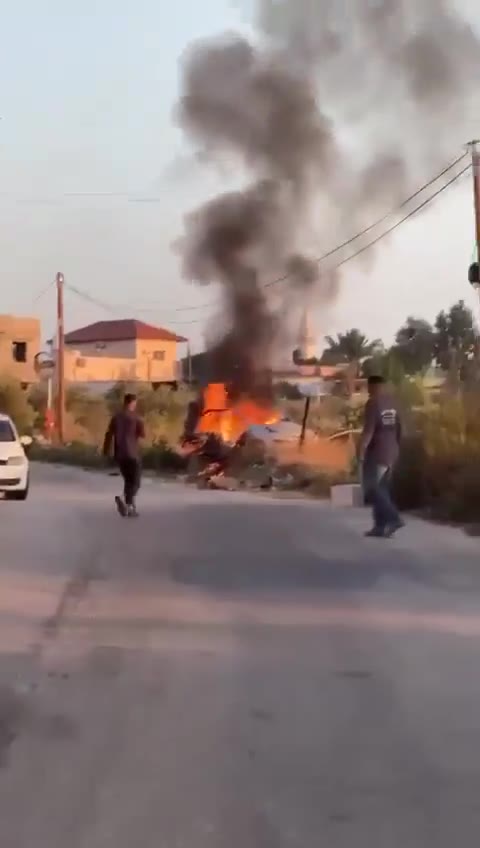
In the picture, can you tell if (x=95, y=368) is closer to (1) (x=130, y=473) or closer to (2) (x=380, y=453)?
(1) (x=130, y=473)

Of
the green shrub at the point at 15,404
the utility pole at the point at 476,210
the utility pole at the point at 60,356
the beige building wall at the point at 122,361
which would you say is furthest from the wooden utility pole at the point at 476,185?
the beige building wall at the point at 122,361

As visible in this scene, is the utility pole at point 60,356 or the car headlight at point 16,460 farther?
the utility pole at point 60,356

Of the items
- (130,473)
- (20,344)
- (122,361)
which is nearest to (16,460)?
(130,473)

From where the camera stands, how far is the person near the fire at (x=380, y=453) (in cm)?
1288

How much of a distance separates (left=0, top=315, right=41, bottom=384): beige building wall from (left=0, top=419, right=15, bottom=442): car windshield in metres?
43.5

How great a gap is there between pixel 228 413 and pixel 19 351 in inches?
1533

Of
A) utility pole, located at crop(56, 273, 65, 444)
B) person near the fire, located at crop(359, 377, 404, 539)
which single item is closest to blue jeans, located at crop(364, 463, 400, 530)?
person near the fire, located at crop(359, 377, 404, 539)

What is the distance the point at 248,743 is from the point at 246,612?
316cm

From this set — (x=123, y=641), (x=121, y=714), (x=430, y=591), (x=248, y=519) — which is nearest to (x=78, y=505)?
(x=248, y=519)

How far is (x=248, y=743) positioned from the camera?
5.08m

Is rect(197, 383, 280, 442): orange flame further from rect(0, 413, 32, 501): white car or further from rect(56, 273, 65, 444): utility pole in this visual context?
rect(56, 273, 65, 444): utility pole

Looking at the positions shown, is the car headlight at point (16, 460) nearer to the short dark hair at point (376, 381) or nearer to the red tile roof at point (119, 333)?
the short dark hair at point (376, 381)

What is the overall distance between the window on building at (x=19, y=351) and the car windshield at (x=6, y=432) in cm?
4541

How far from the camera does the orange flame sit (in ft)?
94.6
